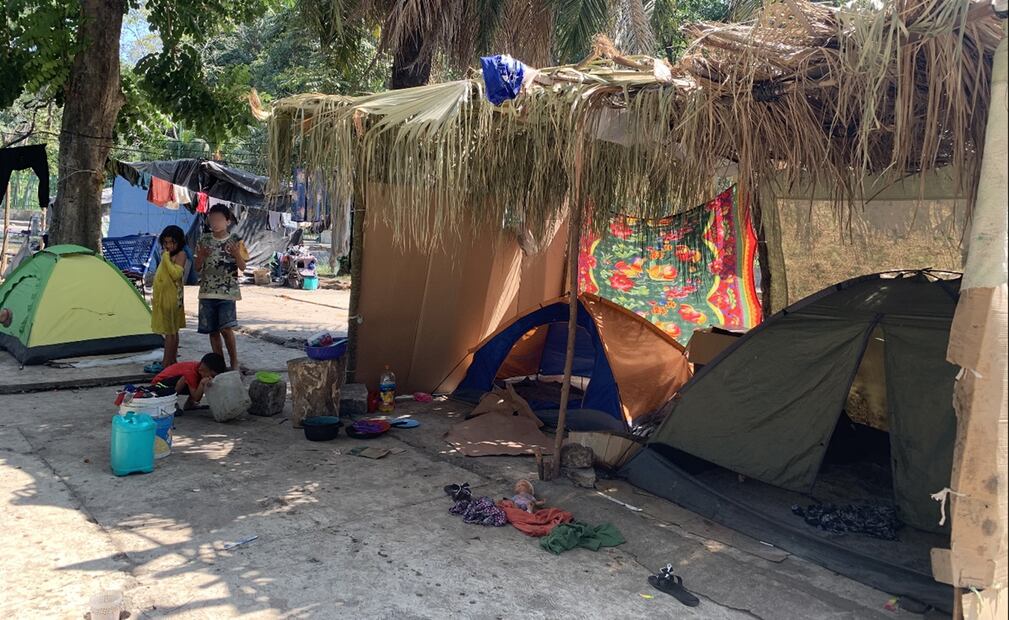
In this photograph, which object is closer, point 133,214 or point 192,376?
point 192,376

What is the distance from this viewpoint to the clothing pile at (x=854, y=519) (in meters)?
4.21

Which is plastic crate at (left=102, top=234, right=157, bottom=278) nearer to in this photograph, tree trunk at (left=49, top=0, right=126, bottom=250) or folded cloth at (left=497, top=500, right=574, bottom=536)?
tree trunk at (left=49, top=0, right=126, bottom=250)

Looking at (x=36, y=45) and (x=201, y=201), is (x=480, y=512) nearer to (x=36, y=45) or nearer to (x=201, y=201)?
(x=36, y=45)

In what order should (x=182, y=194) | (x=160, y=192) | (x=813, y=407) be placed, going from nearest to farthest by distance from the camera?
(x=813, y=407)
(x=160, y=192)
(x=182, y=194)

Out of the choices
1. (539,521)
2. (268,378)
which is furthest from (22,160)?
(539,521)

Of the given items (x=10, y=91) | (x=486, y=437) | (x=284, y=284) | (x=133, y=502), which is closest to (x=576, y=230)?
(x=486, y=437)

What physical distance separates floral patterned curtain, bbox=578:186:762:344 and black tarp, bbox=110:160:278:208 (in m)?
9.32

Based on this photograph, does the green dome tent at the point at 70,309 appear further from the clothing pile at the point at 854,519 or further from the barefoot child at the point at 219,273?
the clothing pile at the point at 854,519

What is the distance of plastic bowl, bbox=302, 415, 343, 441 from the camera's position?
222 inches

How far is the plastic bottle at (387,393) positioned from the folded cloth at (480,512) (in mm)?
2411

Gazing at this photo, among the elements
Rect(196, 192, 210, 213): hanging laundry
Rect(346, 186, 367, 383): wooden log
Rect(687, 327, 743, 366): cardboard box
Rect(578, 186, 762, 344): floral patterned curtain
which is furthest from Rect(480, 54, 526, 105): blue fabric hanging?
Rect(196, 192, 210, 213): hanging laundry

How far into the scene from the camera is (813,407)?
449 centimetres

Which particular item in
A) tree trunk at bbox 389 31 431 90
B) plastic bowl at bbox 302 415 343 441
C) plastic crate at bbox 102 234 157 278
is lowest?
plastic bowl at bbox 302 415 343 441

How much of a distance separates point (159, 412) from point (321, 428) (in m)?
1.16
